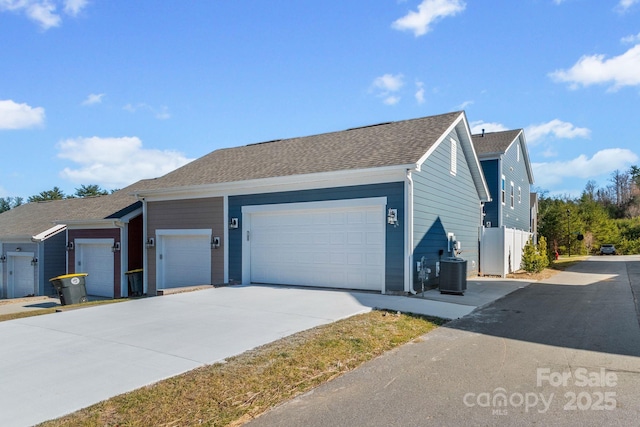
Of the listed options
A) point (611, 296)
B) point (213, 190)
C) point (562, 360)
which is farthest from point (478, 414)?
point (213, 190)

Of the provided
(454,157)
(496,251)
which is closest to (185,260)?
(454,157)

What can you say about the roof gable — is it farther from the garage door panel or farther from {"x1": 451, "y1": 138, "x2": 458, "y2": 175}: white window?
the garage door panel

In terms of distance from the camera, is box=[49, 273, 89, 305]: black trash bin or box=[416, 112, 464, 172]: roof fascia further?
box=[49, 273, 89, 305]: black trash bin

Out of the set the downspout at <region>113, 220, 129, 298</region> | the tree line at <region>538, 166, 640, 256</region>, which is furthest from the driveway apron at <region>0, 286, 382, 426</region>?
the tree line at <region>538, 166, 640, 256</region>

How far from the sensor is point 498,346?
642 cm

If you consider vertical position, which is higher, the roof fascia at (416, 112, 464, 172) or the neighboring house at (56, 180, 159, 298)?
the roof fascia at (416, 112, 464, 172)

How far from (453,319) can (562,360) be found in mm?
2872

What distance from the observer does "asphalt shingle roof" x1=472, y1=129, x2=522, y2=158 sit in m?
21.5

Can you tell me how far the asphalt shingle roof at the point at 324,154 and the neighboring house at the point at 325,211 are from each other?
0.05 metres

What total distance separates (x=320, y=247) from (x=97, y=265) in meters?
11.1

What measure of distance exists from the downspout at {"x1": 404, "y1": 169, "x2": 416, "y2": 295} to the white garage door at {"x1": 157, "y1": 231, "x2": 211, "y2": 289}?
264 inches

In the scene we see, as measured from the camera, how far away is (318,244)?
490 inches

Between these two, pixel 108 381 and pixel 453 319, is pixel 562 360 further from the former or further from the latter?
pixel 108 381

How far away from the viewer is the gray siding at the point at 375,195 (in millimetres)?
11211
